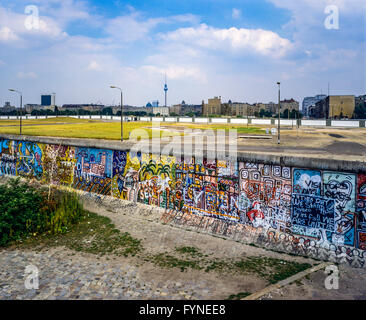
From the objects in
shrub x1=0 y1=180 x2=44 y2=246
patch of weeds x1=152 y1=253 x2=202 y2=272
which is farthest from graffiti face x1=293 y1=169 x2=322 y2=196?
shrub x1=0 y1=180 x2=44 y2=246

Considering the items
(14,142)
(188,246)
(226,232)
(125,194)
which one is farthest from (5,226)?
(14,142)

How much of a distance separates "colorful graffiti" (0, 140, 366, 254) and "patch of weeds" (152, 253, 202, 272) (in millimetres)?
2844

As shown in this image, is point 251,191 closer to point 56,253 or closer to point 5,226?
point 56,253

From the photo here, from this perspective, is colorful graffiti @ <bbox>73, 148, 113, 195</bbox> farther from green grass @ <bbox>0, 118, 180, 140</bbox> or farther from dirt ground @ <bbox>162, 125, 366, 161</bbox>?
green grass @ <bbox>0, 118, 180, 140</bbox>

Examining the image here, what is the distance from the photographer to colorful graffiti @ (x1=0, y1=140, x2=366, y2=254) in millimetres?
9633

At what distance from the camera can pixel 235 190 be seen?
12016 mm

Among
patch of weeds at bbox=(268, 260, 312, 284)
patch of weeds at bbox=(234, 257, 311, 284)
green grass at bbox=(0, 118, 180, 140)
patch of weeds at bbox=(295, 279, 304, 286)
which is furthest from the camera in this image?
green grass at bbox=(0, 118, 180, 140)

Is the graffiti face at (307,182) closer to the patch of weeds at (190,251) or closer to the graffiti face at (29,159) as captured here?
the patch of weeds at (190,251)

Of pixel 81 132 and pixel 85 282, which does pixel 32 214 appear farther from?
pixel 81 132

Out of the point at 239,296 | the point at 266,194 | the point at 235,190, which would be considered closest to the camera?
the point at 239,296

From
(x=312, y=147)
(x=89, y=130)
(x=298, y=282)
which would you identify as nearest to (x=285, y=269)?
(x=298, y=282)

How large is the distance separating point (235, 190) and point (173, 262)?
12.9 ft
